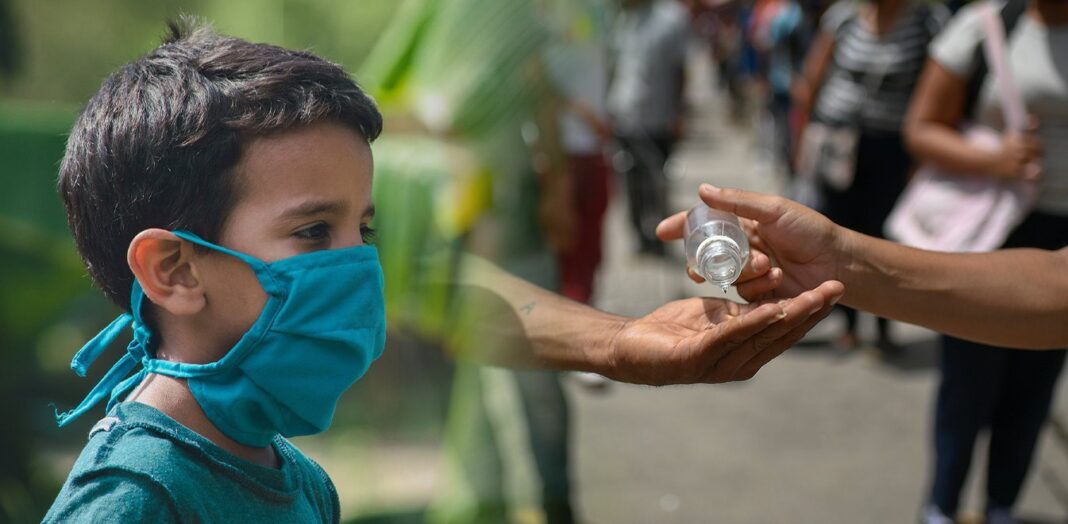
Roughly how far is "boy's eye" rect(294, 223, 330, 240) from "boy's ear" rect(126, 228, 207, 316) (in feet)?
0.37

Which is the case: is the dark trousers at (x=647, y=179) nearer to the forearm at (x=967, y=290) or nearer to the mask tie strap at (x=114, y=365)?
the forearm at (x=967, y=290)

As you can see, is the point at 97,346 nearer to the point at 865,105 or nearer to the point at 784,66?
the point at 865,105

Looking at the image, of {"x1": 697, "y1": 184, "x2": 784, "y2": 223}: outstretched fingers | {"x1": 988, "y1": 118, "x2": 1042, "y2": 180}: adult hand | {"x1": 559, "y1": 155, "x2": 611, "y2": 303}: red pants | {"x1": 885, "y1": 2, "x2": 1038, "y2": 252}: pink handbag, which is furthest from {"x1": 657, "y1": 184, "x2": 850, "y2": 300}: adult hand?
{"x1": 559, "y1": 155, "x2": 611, "y2": 303}: red pants

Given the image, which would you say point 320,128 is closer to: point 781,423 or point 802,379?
point 781,423

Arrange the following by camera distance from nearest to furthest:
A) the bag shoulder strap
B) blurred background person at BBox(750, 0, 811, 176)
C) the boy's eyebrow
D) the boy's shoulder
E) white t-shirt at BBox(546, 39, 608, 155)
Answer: the boy's shoulder, the boy's eyebrow, white t-shirt at BBox(546, 39, 608, 155), the bag shoulder strap, blurred background person at BBox(750, 0, 811, 176)

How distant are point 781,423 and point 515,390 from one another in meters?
1.82

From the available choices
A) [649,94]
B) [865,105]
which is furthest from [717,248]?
[649,94]

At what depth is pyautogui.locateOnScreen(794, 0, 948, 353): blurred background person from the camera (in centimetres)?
466

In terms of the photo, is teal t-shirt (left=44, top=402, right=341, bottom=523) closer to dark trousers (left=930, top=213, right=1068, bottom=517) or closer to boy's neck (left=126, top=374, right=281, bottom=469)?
boy's neck (left=126, top=374, right=281, bottom=469)

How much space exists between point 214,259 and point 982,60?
107 inches

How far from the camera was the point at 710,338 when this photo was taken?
4.86 feet

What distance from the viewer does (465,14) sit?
2.57 m

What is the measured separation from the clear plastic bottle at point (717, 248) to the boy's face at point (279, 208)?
550 mm

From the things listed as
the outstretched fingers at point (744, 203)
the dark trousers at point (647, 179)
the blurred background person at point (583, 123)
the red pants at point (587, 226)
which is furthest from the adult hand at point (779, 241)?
the dark trousers at point (647, 179)
